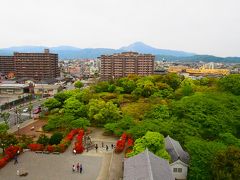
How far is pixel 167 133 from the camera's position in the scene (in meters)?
31.8

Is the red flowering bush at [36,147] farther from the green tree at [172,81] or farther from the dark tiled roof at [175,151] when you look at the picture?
the green tree at [172,81]

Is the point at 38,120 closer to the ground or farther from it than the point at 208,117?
closer to the ground

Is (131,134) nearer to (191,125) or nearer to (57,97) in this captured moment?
(191,125)

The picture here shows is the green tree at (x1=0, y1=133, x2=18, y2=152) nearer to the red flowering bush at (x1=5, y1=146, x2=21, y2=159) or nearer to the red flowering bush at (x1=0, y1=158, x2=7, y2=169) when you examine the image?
the red flowering bush at (x1=5, y1=146, x2=21, y2=159)

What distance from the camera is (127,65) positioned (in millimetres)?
107438

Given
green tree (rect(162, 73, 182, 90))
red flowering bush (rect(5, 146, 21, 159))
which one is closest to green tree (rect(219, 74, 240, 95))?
green tree (rect(162, 73, 182, 90))

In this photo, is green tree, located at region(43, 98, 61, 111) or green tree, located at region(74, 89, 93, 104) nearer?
green tree, located at region(43, 98, 61, 111)

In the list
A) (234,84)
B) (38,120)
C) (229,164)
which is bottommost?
(38,120)

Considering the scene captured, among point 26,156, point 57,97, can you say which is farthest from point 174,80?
point 26,156

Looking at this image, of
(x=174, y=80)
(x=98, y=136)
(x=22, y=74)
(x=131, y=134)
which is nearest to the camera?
(x=131, y=134)

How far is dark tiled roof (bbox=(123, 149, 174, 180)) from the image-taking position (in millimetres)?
20203

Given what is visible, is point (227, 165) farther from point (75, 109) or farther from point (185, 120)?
point (75, 109)

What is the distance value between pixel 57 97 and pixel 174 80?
Answer: 80.3ft

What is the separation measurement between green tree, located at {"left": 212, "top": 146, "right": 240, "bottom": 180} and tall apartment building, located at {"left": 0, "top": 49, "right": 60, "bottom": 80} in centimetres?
9585
